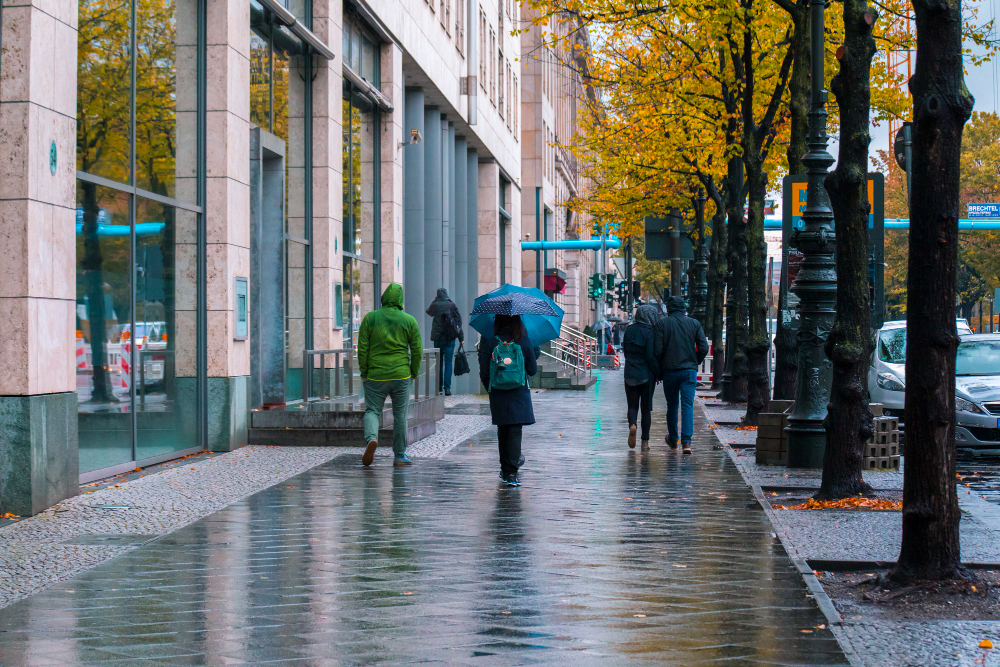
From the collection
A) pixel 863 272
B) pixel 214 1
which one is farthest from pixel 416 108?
pixel 863 272

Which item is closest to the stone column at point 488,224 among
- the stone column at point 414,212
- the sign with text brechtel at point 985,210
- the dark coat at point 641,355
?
the stone column at point 414,212

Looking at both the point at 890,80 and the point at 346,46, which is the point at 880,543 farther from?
the point at 890,80

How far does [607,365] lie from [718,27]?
33950mm

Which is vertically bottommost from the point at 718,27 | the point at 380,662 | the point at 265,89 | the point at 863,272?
the point at 380,662

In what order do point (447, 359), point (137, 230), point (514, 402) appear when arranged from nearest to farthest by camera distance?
point (514, 402)
point (137, 230)
point (447, 359)

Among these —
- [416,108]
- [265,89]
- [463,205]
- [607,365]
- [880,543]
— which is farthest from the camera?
[607,365]

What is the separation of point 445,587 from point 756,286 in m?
12.0

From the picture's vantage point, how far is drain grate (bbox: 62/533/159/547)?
8.07 meters

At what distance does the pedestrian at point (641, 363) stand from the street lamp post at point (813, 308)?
2.42 meters

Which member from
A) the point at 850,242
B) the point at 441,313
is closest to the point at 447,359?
the point at 441,313

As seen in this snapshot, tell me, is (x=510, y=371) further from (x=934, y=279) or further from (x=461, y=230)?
(x=461, y=230)

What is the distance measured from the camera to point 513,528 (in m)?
8.74

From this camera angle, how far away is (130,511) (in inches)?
372

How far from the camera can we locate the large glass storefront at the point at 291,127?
16328mm
